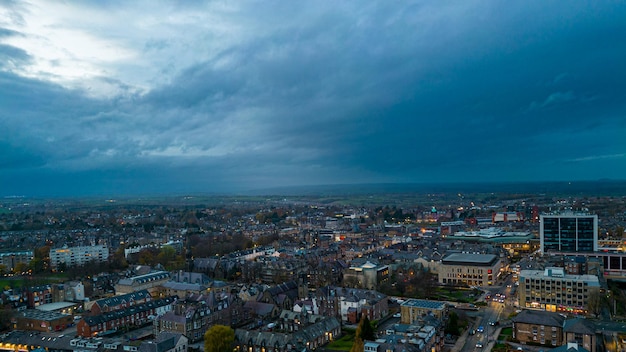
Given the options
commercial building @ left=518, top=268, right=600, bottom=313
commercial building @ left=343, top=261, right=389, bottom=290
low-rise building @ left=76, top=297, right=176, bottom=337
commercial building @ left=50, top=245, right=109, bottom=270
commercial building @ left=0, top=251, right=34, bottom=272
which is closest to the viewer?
low-rise building @ left=76, top=297, right=176, bottom=337

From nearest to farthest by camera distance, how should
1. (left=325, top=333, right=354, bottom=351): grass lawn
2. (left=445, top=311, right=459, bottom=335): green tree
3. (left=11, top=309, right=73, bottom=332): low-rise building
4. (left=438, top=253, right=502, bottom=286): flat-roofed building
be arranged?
(left=325, top=333, right=354, bottom=351): grass lawn → (left=445, top=311, right=459, bottom=335): green tree → (left=11, top=309, right=73, bottom=332): low-rise building → (left=438, top=253, right=502, bottom=286): flat-roofed building

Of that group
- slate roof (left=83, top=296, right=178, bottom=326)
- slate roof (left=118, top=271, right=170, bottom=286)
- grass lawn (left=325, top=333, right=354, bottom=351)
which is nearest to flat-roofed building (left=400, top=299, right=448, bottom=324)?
grass lawn (left=325, top=333, right=354, bottom=351)

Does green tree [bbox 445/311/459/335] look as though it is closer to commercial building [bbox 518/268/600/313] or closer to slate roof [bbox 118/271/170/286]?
commercial building [bbox 518/268/600/313]

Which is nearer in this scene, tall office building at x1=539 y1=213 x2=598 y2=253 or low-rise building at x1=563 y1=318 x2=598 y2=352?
low-rise building at x1=563 y1=318 x2=598 y2=352

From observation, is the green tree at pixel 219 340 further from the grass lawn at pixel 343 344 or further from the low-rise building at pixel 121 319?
the low-rise building at pixel 121 319

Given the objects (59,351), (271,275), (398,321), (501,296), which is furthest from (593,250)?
(59,351)

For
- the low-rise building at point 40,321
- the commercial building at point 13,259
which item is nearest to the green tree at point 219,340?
the low-rise building at point 40,321

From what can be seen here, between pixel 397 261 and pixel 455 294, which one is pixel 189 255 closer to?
pixel 397 261

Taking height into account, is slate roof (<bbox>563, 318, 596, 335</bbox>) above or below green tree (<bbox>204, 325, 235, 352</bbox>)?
above

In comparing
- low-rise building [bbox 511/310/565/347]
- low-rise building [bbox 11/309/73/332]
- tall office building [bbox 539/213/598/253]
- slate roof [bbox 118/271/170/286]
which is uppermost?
tall office building [bbox 539/213/598/253]
